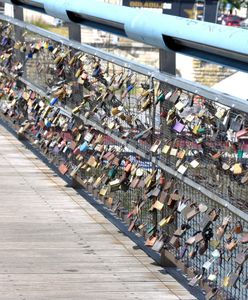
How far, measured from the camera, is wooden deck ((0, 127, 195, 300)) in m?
5.48

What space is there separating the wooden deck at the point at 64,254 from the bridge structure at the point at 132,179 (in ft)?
0.04

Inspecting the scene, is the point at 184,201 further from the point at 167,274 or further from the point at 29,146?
the point at 29,146

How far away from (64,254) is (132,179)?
0.60 meters

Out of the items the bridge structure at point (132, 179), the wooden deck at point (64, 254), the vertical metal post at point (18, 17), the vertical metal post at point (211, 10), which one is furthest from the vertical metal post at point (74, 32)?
the vertical metal post at point (211, 10)

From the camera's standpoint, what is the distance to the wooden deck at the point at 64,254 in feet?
18.0

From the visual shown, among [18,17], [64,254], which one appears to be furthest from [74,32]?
[18,17]

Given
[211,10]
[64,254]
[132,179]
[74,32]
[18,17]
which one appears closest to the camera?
[64,254]

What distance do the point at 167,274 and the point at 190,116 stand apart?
101 centimetres

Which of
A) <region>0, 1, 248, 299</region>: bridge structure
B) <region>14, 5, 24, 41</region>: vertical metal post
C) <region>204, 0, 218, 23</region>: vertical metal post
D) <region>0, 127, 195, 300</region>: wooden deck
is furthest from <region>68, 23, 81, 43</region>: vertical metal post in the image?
<region>204, 0, 218, 23</region>: vertical metal post

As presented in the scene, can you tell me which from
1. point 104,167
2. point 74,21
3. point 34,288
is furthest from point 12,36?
point 34,288

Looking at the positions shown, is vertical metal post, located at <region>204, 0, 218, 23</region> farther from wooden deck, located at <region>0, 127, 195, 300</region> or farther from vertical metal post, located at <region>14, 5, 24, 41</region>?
wooden deck, located at <region>0, 127, 195, 300</region>

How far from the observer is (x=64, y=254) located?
615 cm

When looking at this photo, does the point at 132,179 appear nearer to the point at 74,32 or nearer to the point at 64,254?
the point at 64,254

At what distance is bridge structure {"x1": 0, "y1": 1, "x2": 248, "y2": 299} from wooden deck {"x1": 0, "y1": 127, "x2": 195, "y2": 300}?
11mm
